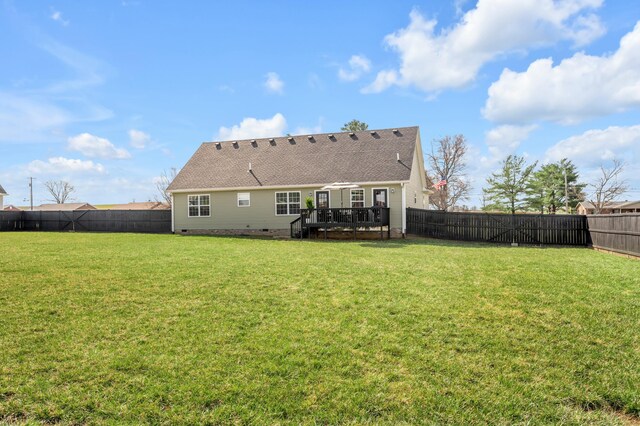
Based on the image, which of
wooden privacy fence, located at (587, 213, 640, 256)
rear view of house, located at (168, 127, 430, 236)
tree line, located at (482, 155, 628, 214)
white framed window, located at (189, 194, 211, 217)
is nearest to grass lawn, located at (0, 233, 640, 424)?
wooden privacy fence, located at (587, 213, 640, 256)

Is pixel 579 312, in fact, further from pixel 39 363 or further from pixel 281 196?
pixel 281 196

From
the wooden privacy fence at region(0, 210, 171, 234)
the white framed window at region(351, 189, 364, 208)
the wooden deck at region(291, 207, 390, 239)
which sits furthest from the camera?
the wooden privacy fence at region(0, 210, 171, 234)

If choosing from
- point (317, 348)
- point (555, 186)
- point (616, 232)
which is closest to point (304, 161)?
point (616, 232)

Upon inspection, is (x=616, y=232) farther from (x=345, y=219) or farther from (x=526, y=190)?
(x=526, y=190)

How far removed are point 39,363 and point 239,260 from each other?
A: 5851 mm

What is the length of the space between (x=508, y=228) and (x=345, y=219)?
7133mm

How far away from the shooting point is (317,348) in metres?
4.16

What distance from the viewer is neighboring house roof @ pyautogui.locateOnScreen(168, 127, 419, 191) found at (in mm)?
19484

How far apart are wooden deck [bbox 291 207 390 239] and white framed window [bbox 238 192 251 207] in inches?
157

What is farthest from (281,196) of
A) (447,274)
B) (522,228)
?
(447,274)

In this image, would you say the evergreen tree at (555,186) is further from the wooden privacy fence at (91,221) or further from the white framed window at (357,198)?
the wooden privacy fence at (91,221)

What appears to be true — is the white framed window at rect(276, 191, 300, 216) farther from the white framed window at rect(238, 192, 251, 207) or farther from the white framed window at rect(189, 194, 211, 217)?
the white framed window at rect(189, 194, 211, 217)

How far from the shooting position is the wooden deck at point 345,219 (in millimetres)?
16969

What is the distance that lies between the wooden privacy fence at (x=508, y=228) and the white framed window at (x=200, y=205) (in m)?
12.4
